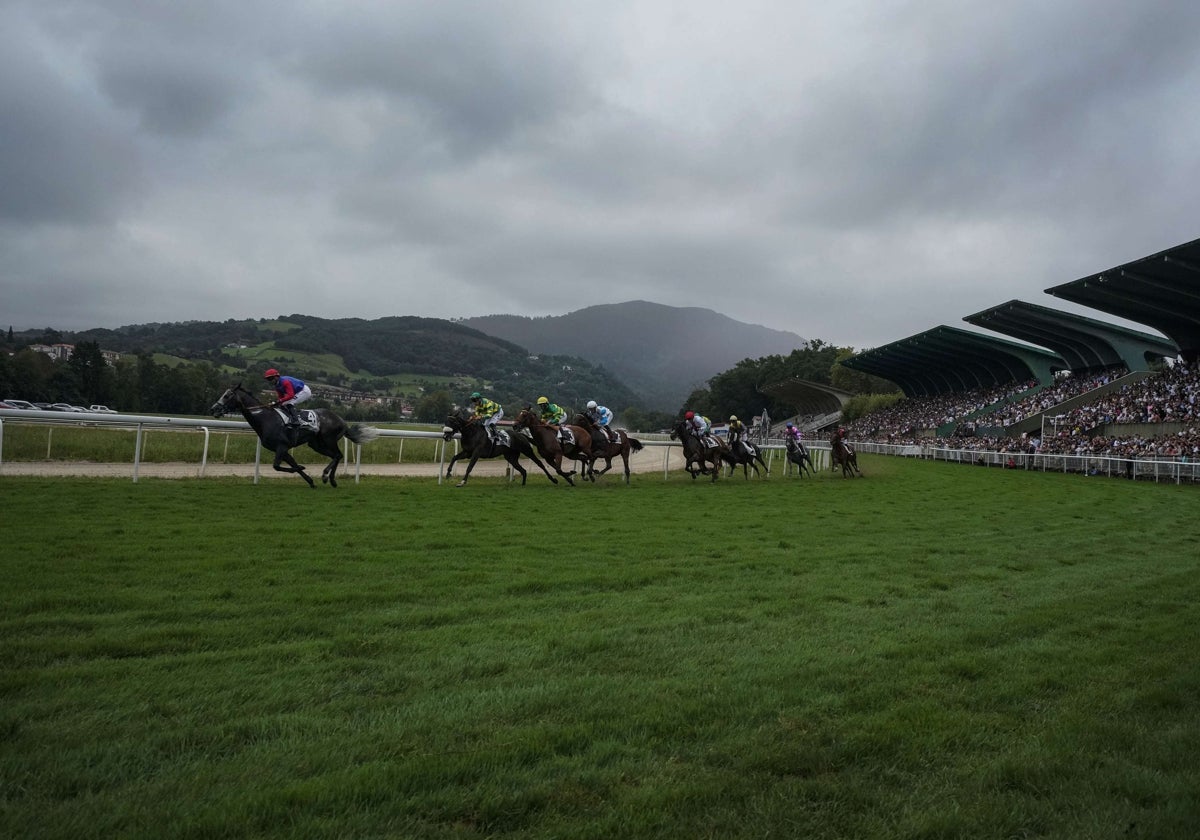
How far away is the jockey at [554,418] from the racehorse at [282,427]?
447cm

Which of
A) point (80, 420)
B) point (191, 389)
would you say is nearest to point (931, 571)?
point (80, 420)

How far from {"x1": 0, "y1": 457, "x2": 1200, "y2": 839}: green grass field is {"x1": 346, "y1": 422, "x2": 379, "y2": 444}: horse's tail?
6836mm

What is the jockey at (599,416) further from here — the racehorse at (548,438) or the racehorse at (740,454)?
the racehorse at (740,454)

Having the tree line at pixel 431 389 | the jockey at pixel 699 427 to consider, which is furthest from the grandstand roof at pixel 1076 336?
the jockey at pixel 699 427

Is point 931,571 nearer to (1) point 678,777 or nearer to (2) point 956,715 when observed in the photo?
(2) point 956,715

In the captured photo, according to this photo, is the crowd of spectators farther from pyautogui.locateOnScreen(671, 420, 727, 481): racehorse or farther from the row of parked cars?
the row of parked cars

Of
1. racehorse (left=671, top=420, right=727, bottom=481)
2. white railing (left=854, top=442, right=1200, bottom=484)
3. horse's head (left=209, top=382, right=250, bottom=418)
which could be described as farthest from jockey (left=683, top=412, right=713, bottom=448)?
white railing (left=854, top=442, right=1200, bottom=484)

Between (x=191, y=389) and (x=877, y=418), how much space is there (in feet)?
157

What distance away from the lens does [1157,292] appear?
31719mm

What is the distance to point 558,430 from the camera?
17266mm

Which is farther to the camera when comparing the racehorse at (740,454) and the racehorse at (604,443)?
the racehorse at (740,454)

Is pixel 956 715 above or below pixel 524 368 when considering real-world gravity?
below

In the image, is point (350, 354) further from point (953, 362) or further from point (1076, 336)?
point (1076, 336)

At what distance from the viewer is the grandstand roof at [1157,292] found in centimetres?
2827
